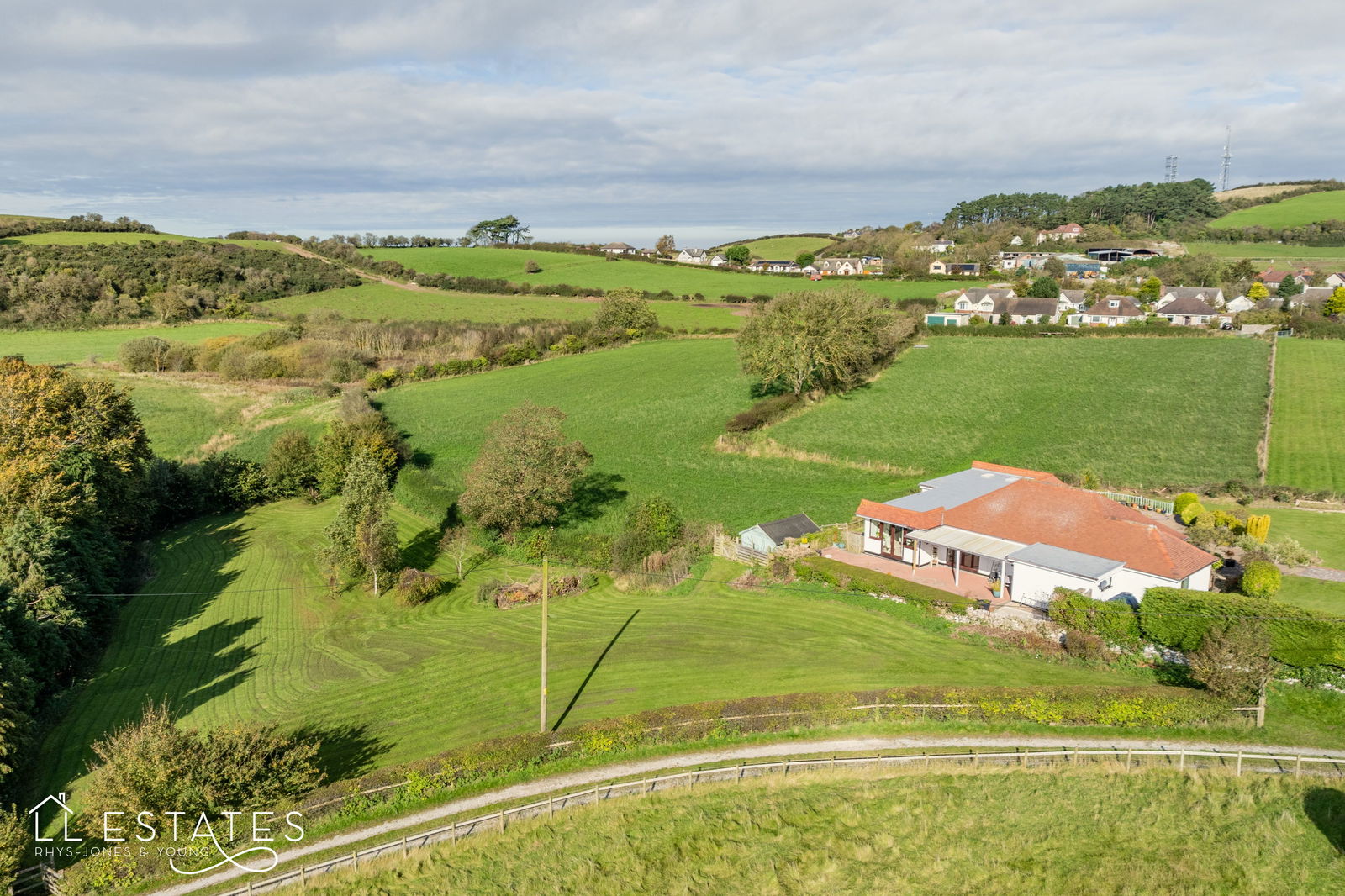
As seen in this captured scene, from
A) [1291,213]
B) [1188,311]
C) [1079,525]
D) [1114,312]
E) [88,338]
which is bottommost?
[1079,525]

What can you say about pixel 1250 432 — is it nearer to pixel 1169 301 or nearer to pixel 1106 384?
pixel 1106 384

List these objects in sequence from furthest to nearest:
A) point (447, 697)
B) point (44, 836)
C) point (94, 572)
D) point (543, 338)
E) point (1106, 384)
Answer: point (543, 338)
point (1106, 384)
point (94, 572)
point (447, 697)
point (44, 836)

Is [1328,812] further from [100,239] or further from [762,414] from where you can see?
[100,239]

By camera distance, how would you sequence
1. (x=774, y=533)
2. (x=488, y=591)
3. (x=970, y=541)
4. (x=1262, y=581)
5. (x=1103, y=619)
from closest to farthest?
(x=1103, y=619) < (x=1262, y=581) < (x=970, y=541) < (x=488, y=591) < (x=774, y=533)

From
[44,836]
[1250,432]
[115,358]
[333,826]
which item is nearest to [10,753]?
[44,836]

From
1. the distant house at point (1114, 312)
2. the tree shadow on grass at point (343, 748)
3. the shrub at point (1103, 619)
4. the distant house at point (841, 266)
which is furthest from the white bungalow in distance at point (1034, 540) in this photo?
the distant house at point (841, 266)

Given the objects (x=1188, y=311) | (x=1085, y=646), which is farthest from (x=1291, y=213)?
(x=1085, y=646)

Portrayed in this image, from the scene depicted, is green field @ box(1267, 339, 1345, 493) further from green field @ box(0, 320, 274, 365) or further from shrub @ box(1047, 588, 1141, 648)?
green field @ box(0, 320, 274, 365)
